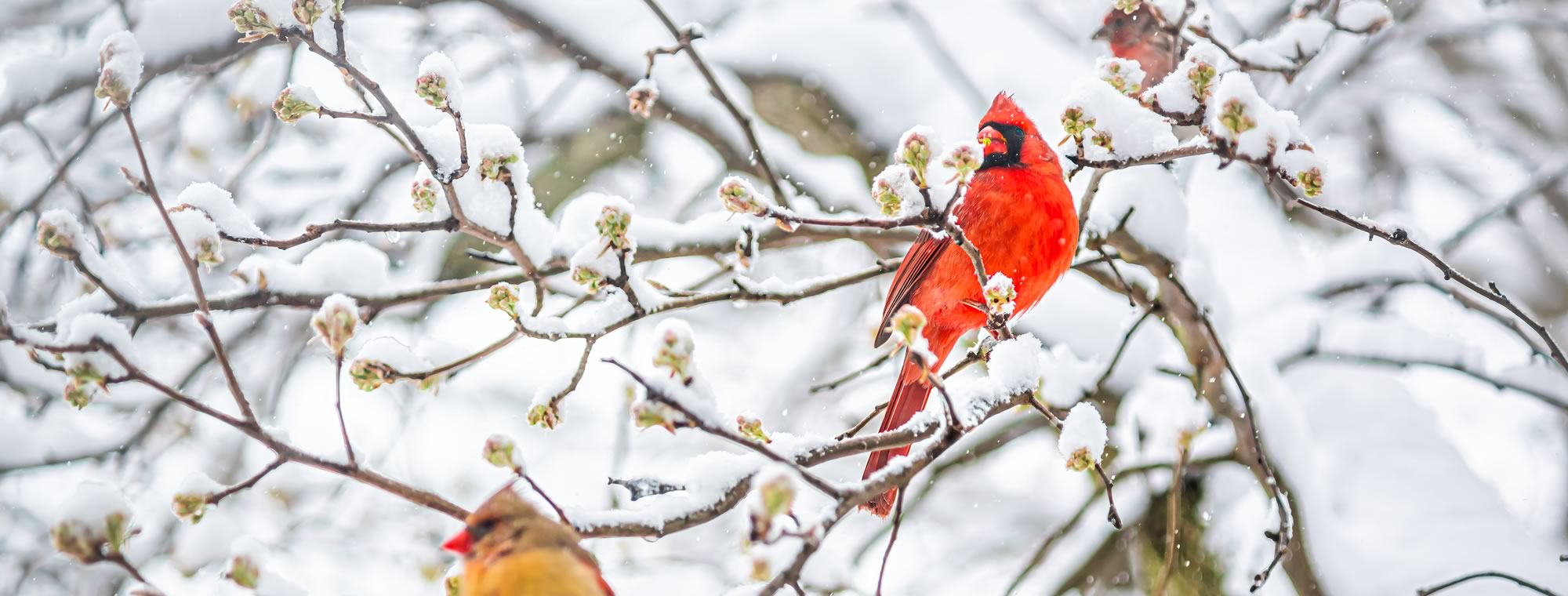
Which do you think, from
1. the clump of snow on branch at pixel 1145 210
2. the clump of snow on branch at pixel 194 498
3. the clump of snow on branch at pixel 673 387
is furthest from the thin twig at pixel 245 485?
the clump of snow on branch at pixel 1145 210

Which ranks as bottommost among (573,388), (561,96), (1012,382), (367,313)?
(1012,382)

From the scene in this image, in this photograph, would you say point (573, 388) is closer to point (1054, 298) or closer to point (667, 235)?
point (667, 235)

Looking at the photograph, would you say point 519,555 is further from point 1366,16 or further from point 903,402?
point 1366,16

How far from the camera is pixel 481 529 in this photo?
1486mm

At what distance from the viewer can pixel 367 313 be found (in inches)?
84.1

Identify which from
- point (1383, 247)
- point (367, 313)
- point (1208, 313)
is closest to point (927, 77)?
point (1208, 313)

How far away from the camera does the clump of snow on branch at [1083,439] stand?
4.87ft

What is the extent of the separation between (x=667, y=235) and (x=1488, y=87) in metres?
5.67

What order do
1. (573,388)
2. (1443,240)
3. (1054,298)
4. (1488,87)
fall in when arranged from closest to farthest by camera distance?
(573,388) → (1054,298) → (1443,240) → (1488,87)

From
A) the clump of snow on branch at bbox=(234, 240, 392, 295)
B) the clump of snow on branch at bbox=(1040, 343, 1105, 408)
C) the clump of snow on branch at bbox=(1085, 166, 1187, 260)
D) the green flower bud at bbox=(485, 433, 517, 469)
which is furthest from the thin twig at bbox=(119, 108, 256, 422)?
the clump of snow on branch at bbox=(1085, 166, 1187, 260)

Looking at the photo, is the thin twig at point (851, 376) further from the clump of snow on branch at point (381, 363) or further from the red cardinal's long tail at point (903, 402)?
the clump of snow on branch at point (381, 363)

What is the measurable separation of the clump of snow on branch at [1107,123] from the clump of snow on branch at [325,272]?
1.48 metres

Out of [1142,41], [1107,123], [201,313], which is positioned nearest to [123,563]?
[201,313]

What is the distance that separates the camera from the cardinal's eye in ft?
4.82
